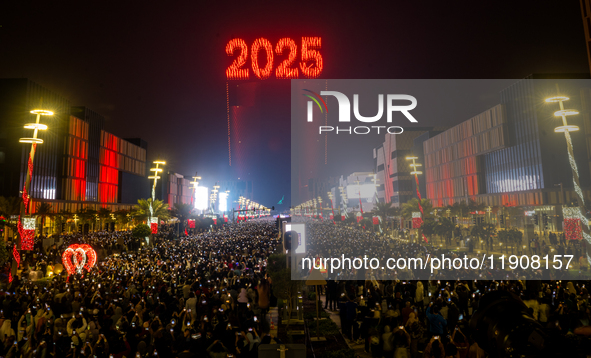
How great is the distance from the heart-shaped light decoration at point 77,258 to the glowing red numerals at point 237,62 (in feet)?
68.5

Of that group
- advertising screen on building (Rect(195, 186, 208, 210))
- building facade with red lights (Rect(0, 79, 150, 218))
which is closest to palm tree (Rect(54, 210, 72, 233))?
building facade with red lights (Rect(0, 79, 150, 218))

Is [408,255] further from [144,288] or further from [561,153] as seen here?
[561,153]

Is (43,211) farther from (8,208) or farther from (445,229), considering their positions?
(445,229)

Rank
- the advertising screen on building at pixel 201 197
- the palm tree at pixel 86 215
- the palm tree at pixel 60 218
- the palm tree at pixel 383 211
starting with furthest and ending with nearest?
the advertising screen on building at pixel 201 197
the palm tree at pixel 383 211
the palm tree at pixel 86 215
the palm tree at pixel 60 218

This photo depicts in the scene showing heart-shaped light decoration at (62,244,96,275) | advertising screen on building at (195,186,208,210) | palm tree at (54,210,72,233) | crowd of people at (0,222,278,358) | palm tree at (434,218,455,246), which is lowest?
crowd of people at (0,222,278,358)

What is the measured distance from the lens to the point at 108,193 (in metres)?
76.9

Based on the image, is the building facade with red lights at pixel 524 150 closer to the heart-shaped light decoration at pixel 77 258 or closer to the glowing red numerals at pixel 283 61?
the glowing red numerals at pixel 283 61

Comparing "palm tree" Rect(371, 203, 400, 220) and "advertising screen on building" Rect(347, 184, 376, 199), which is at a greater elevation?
"advertising screen on building" Rect(347, 184, 376, 199)

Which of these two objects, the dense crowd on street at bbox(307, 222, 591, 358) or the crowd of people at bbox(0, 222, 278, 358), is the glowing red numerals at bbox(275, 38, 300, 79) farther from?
the dense crowd on street at bbox(307, 222, 591, 358)

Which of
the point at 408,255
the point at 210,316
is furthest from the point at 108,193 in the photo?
the point at 210,316

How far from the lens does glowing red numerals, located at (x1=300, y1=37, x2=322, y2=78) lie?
113 feet

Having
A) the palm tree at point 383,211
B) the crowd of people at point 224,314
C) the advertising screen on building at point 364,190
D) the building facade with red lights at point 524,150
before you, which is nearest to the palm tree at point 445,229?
the building facade with red lights at point 524,150

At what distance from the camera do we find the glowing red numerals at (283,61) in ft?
113

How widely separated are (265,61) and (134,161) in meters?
67.7
